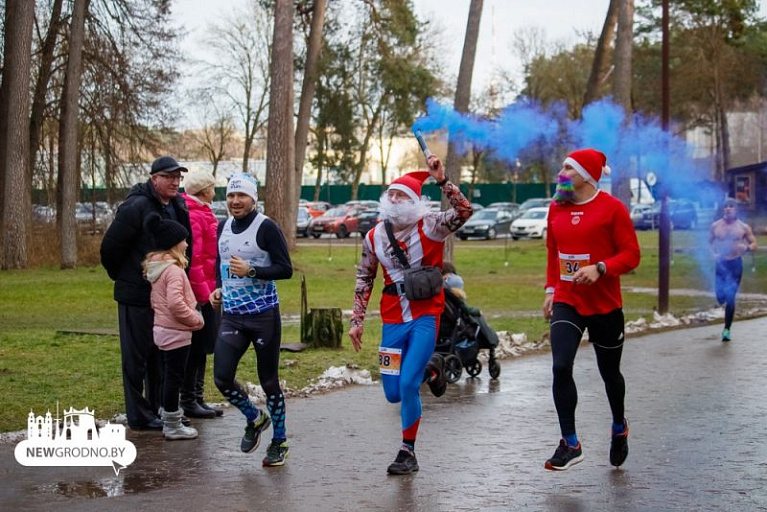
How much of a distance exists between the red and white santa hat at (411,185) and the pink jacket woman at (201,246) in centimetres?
237

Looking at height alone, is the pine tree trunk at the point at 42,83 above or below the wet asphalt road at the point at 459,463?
above

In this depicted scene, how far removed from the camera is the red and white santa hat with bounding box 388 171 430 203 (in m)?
8.15

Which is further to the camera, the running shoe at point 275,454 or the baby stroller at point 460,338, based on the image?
the baby stroller at point 460,338

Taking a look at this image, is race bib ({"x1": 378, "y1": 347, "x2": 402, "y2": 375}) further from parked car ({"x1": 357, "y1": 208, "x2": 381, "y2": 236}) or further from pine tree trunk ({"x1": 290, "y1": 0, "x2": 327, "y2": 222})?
parked car ({"x1": 357, "y1": 208, "x2": 381, "y2": 236})

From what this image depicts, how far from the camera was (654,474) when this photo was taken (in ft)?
25.5

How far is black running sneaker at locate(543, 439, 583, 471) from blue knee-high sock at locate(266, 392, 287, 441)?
178cm

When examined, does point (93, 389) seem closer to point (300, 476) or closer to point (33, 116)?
point (300, 476)

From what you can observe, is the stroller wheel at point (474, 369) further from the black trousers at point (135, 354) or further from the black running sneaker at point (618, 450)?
the black running sneaker at point (618, 450)

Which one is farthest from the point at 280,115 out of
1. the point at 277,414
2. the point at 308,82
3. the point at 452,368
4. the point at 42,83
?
the point at 277,414

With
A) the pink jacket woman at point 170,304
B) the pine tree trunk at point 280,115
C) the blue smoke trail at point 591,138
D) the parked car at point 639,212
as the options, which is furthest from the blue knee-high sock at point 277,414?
the parked car at point 639,212

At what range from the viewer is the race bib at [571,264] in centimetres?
787

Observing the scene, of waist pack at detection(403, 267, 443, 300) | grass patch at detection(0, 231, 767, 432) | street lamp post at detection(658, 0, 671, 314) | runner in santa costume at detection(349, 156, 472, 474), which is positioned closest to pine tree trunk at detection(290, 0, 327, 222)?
grass patch at detection(0, 231, 767, 432)

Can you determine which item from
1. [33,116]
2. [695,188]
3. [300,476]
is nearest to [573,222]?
A: [300,476]

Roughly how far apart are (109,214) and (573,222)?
30.8m
